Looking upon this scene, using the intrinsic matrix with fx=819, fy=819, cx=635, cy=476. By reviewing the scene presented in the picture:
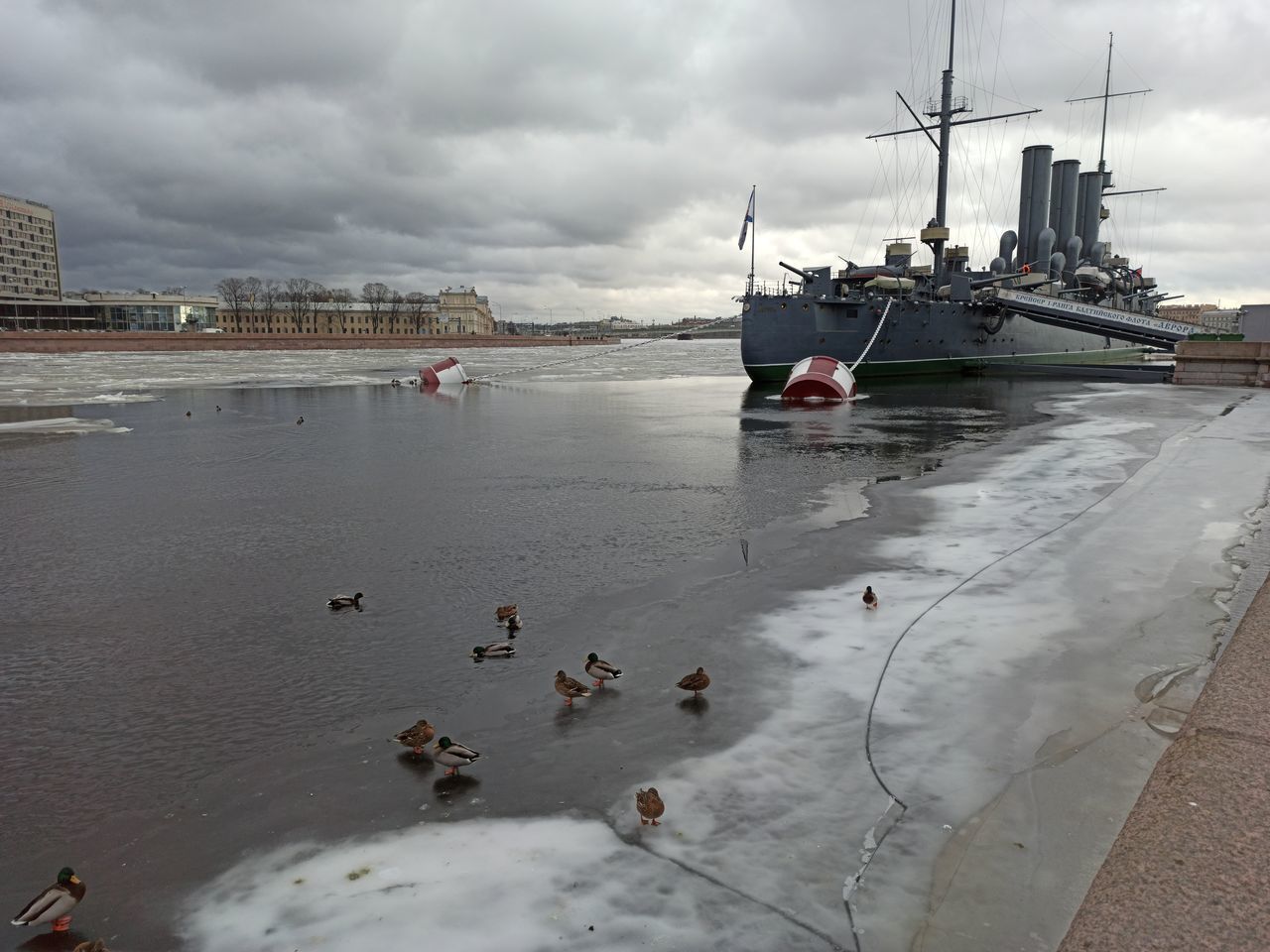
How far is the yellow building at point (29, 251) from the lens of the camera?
6491 inches

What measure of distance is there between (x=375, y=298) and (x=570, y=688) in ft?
591

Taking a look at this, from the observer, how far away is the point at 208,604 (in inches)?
340

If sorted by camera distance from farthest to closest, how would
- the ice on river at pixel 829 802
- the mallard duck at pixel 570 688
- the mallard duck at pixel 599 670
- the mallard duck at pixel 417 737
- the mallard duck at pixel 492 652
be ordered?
the mallard duck at pixel 492 652
the mallard duck at pixel 599 670
the mallard duck at pixel 570 688
the mallard duck at pixel 417 737
the ice on river at pixel 829 802

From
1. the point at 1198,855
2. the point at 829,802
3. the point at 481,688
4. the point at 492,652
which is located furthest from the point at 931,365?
the point at 1198,855

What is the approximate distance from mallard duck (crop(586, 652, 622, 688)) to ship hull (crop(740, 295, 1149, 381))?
125 feet

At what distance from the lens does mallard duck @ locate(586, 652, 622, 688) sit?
253 inches

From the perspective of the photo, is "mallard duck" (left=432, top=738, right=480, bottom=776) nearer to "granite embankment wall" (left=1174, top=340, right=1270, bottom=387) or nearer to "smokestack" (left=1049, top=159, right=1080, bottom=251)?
"granite embankment wall" (left=1174, top=340, right=1270, bottom=387)

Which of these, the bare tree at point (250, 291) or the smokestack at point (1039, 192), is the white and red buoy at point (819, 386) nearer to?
the smokestack at point (1039, 192)

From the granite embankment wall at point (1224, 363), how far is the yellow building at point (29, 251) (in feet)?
611

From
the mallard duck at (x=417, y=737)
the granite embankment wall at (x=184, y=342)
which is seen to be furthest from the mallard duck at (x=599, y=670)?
the granite embankment wall at (x=184, y=342)

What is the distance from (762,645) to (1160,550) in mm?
5104

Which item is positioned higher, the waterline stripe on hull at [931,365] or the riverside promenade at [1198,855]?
the waterline stripe on hull at [931,365]

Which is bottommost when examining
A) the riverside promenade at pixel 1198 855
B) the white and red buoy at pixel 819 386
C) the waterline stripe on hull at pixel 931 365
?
the riverside promenade at pixel 1198 855

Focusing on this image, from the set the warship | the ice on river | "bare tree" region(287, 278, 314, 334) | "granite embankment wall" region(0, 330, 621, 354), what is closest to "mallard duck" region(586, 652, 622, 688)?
the ice on river
